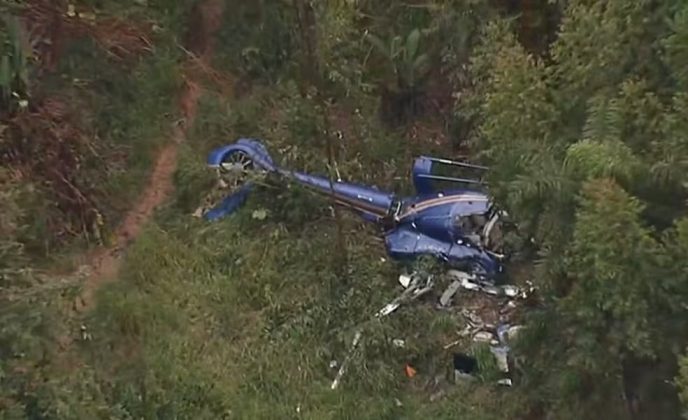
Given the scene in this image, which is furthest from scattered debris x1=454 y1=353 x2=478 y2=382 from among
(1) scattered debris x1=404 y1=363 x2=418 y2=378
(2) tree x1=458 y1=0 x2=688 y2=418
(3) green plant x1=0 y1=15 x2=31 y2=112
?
(3) green plant x1=0 y1=15 x2=31 y2=112

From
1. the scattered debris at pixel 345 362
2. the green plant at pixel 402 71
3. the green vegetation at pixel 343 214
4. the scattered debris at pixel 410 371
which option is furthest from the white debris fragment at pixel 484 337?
the green plant at pixel 402 71

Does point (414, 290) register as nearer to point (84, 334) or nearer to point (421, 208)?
point (421, 208)

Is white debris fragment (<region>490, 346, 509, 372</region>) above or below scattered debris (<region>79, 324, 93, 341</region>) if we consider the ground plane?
below

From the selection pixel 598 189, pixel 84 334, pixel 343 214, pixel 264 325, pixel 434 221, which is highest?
pixel 598 189

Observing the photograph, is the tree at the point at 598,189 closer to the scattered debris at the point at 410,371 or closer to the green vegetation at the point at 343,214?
the green vegetation at the point at 343,214

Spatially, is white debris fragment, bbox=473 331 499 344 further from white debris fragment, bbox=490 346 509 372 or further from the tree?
the tree

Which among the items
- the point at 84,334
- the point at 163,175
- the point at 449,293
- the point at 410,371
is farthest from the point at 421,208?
the point at 84,334
